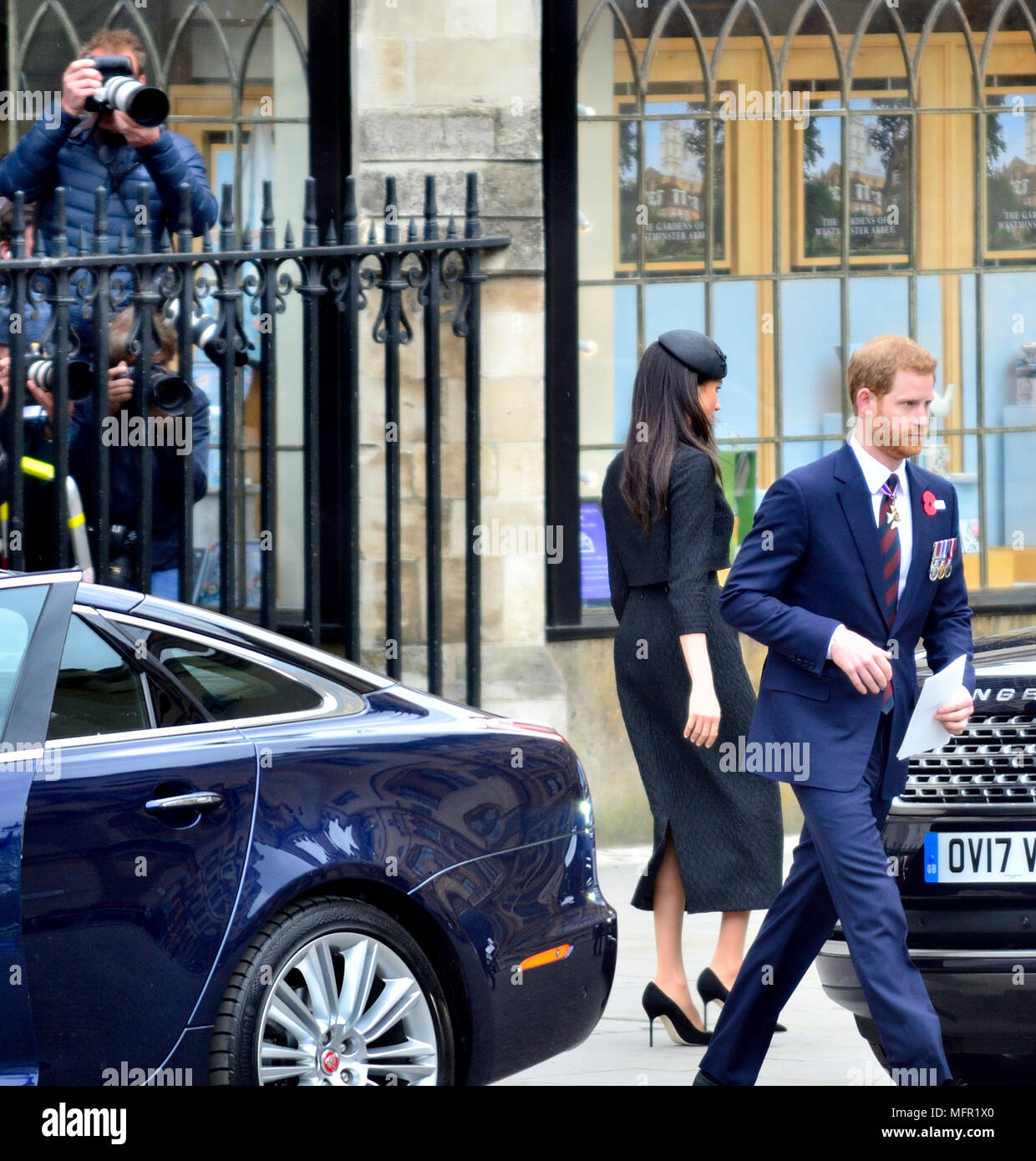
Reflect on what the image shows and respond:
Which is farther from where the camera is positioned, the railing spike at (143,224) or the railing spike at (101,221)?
the railing spike at (143,224)

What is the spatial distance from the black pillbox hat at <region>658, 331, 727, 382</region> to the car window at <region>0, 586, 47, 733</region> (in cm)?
222

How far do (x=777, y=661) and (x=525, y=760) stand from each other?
Result: 0.67 m

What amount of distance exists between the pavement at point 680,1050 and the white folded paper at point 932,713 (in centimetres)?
92

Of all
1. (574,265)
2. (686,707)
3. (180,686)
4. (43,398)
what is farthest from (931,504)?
(574,265)

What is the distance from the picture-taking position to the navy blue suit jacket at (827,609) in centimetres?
452

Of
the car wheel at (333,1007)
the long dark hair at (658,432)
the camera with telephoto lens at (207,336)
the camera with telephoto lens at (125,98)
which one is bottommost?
the car wheel at (333,1007)

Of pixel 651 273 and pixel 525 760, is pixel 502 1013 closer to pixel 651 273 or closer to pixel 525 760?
pixel 525 760

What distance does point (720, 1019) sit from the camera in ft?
→ 15.6

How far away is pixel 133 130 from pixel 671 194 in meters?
2.90

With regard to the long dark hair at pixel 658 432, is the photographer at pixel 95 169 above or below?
above

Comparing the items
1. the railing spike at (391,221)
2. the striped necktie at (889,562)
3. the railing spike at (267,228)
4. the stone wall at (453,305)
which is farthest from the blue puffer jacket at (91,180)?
the striped necktie at (889,562)

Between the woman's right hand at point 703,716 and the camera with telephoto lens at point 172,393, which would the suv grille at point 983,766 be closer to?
the woman's right hand at point 703,716

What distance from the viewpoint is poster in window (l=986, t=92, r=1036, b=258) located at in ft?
30.6
